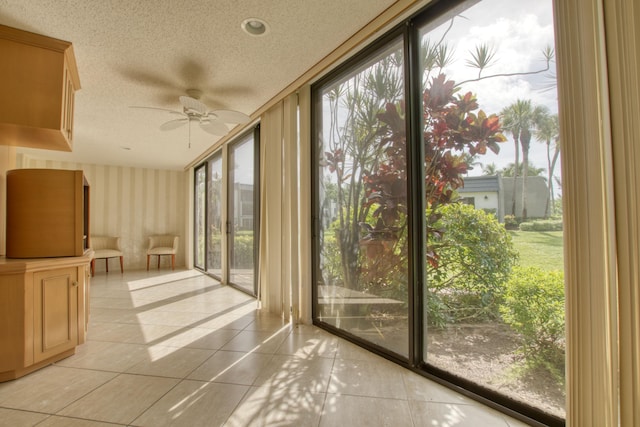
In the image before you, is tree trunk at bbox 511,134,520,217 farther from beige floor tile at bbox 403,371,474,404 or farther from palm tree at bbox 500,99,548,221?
beige floor tile at bbox 403,371,474,404

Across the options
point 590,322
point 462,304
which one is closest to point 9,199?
point 462,304

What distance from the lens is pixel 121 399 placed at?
176 centimetres

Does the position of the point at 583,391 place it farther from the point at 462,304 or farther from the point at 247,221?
the point at 247,221

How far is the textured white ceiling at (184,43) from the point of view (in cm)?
197

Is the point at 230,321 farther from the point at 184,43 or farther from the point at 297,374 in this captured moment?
the point at 184,43

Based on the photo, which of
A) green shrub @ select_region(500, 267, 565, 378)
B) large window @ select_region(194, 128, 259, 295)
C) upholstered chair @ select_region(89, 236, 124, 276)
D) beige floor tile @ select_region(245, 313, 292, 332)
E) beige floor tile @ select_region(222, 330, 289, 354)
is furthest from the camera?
upholstered chair @ select_region(89, 236, 124, 276)

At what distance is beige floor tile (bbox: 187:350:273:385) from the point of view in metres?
2.01

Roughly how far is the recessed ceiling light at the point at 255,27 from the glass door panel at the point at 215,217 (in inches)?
148

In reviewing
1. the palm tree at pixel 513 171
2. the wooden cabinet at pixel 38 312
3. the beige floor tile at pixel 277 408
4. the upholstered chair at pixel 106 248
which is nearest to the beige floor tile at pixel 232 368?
the beige floor tile at pixel 277 408

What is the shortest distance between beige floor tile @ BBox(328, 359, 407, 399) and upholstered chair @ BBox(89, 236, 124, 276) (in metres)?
6.45

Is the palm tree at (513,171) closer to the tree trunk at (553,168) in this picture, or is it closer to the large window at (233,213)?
the tree trunk at (553,168)

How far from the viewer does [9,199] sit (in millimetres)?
2359

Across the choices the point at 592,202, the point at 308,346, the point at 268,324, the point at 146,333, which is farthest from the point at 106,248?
the point at 592,202

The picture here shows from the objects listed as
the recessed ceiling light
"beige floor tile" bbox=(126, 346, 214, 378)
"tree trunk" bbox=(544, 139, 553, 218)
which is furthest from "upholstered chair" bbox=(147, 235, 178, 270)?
"tree trunk" bbox=(544, 139, 553, 218)
